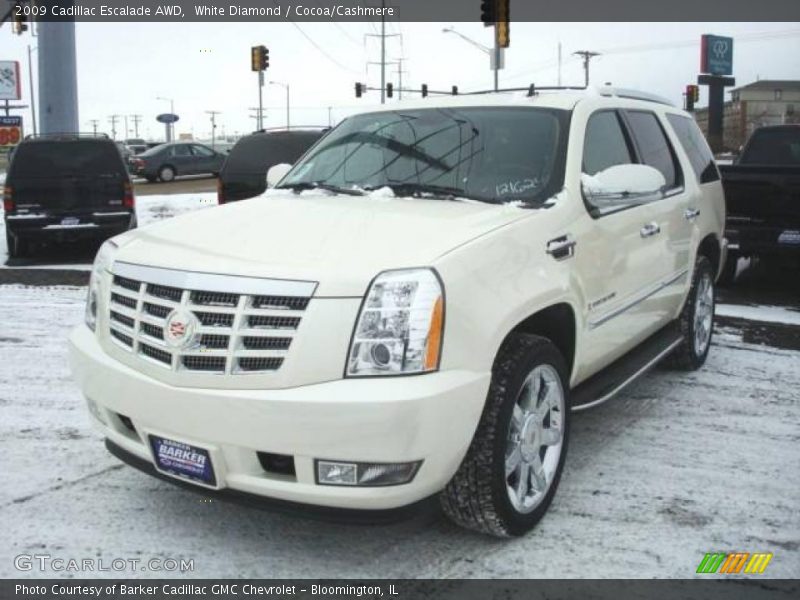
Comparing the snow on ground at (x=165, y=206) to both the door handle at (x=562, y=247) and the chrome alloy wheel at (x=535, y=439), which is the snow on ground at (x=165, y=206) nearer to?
the door handle at (x=562, y=247)

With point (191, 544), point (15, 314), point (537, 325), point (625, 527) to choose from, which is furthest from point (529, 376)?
point (15, 314)

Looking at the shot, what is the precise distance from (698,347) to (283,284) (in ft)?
13.3

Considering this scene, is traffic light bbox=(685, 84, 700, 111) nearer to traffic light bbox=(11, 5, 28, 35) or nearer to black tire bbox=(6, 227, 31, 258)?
traffic light bbox=(11, 5, 28, 35)

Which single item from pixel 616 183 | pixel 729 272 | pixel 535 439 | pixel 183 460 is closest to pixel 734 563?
pixel 535 439

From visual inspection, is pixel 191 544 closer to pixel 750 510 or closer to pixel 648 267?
pixel 750 510

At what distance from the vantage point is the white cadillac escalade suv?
3016 mm

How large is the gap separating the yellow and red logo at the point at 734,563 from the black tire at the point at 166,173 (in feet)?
105

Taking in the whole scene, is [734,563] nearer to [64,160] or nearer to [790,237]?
[790,237]

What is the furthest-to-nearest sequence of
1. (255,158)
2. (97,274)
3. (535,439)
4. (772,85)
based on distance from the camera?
(772,85), (255,158), (97,274), (535,439)

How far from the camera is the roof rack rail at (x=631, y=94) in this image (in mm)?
5122

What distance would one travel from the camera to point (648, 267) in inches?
193

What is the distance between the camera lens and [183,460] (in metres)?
3.24

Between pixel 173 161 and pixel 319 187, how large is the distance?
30.3 meters

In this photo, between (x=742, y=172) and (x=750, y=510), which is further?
(x=742, y=172)
